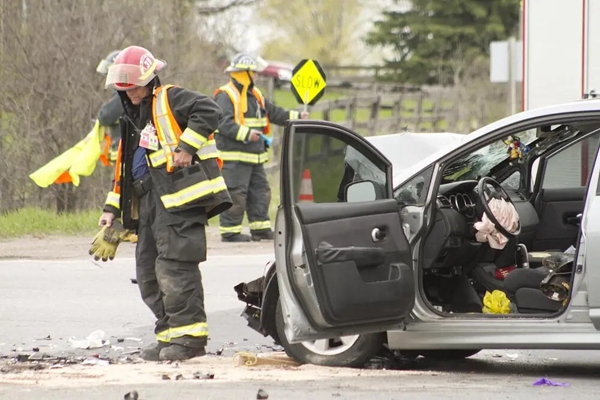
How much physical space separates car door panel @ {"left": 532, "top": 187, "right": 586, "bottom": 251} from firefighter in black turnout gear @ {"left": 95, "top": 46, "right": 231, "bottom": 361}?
207cm

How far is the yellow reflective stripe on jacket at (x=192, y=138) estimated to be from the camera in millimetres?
7536

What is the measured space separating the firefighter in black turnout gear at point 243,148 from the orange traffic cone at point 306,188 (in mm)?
7387

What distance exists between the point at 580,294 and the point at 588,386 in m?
0.48

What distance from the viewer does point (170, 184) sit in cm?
766

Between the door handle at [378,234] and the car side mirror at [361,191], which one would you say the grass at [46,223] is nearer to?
the car side mirror at [361,191]

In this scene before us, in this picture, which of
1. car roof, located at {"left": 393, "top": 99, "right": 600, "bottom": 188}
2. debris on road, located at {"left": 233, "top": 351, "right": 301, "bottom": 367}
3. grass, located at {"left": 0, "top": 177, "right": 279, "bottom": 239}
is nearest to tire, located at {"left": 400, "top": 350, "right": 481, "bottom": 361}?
debris on road, located at {"left": 233, "top": 351, "right": 301, "bottom": 367}

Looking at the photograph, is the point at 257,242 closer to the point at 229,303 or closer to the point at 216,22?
the point at 229,303

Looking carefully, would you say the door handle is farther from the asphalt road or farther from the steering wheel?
the steering wheel

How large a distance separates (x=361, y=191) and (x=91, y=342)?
258 cm

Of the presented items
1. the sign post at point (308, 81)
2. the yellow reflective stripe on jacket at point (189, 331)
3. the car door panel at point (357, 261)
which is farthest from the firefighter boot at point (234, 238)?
the car door panel at point (357, 261)

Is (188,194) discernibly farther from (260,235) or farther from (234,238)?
(260,235)

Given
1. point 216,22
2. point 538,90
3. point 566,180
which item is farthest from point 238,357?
point 216,22

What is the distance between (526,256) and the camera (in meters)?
7.91

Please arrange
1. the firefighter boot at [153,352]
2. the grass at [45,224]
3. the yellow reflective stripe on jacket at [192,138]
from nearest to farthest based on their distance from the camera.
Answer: the yellow reflective stripe on jacket at [192,138], the firefighter boot at [153,352], the grass at [45,224]
